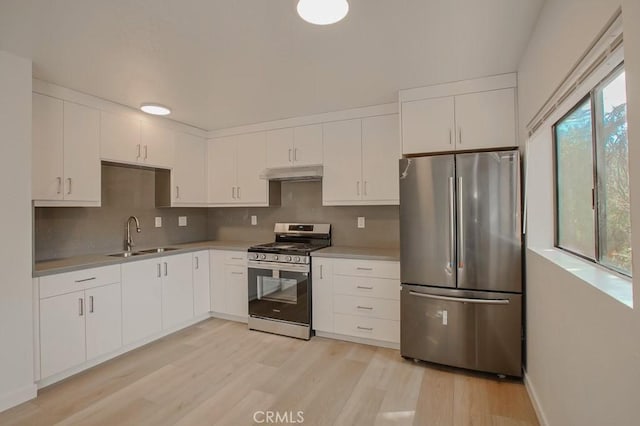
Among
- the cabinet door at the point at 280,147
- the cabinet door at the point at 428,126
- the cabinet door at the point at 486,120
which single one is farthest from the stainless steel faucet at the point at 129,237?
the cabinet door at the point at 486,120

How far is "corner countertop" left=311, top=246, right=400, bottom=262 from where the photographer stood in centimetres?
288

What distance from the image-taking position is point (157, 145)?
339 centimetres

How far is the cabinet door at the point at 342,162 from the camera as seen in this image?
128 inches

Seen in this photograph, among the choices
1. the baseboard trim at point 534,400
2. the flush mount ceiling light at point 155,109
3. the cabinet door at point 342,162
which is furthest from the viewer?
the cabinet door at point 342,162

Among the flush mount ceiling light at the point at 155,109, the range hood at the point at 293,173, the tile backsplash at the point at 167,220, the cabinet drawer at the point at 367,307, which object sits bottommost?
the cabinet drawer at the point at 367,307

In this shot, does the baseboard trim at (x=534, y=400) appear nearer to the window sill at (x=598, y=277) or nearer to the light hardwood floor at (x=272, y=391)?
the light hardwood floor at (x=272, y=391)

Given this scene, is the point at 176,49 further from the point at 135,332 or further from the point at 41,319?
the point at 135,332

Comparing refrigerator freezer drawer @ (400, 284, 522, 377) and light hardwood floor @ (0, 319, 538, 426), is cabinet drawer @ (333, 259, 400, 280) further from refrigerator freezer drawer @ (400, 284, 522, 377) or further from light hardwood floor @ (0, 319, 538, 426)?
light hardwood floor @ (0, 319, 538, 426)

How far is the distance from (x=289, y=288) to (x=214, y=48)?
2305 millimetres

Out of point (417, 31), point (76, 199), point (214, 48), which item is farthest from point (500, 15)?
point (76, 199)

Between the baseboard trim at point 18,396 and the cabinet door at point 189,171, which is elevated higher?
the cabinet door at point 189,171

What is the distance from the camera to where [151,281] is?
9.98ft

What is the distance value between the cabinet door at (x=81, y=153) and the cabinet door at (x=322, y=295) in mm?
2195

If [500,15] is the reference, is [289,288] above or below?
below
